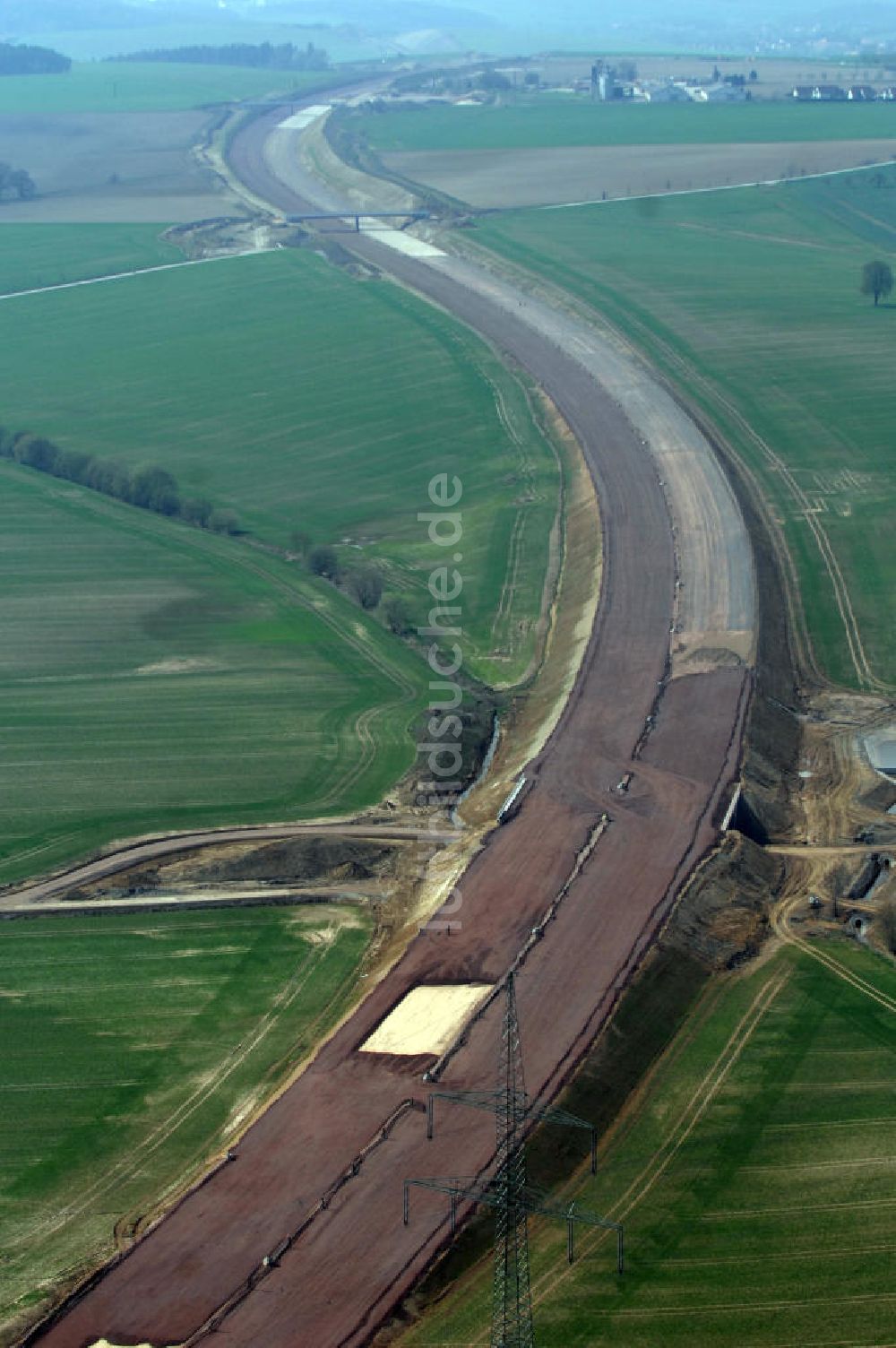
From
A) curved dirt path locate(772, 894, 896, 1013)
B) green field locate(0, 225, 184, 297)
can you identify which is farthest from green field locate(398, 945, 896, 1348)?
green field locate(0, 225, 184, 297)

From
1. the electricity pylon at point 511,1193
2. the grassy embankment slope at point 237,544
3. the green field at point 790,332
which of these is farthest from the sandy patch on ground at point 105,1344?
the green field at point 790,332

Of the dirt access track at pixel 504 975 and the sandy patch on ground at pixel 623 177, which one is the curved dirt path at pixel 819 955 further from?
the sandy patch on ground at pixel 623 177

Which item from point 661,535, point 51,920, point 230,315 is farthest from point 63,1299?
point 230,315

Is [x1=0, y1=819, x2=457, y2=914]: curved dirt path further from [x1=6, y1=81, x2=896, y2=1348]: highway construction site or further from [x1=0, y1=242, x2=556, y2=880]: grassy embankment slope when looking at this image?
[x1=0, y1=242, x2=556, y2=880]: grassy embankment slope

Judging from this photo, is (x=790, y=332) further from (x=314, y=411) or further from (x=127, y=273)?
(x=127, y=273)

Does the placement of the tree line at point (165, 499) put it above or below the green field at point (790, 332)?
below

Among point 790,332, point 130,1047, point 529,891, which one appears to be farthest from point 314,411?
point 130,1047
